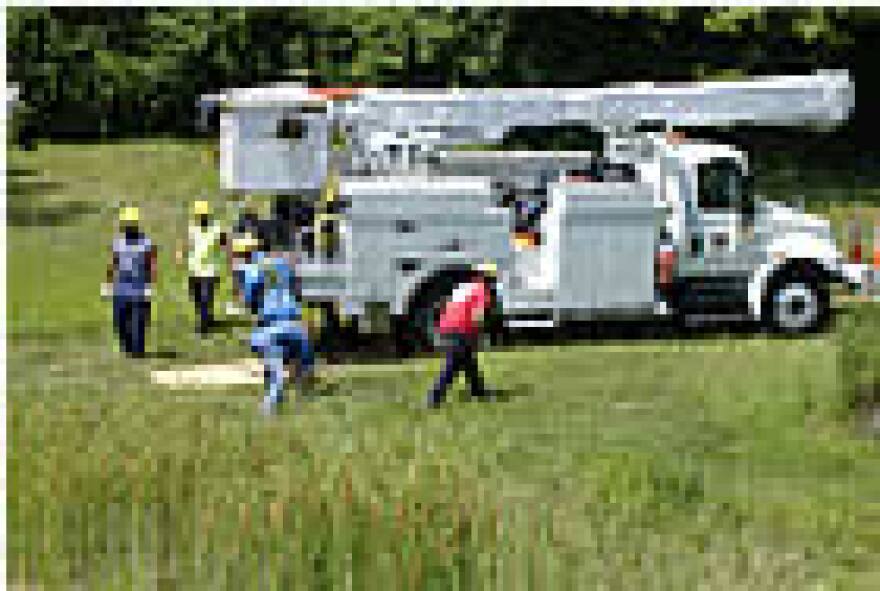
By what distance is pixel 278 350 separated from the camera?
59.5 feet

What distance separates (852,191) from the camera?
3528cm

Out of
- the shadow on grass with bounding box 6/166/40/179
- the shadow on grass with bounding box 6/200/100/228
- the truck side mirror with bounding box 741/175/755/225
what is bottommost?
the shadow on grass with bounding box 6/200/100/228

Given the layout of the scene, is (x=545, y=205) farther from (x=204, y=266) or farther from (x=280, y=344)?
(x=280, y=344)

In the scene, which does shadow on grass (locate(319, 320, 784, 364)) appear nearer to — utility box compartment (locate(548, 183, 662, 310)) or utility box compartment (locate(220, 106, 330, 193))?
utility box compartment (locate(548, 183, 662, 310))

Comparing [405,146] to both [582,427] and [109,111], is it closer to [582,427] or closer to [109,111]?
[582,427]

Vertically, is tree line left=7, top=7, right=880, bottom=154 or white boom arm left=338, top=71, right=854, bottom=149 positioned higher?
tree line left=7, top=7, right=880, bottom=154

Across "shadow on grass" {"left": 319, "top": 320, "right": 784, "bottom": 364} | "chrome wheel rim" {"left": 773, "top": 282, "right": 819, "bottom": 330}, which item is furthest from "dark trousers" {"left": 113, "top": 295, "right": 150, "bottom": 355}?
"chrome wheel rim" {"left": 773, "top": 282, "right": 819, "bottom": 330}

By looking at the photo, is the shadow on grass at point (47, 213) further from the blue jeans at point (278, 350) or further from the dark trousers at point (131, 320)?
the blue jeans at point (278, 350)

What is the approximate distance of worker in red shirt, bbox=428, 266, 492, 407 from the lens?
18000mm

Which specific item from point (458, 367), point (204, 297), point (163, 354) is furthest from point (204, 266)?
point (458, 367)

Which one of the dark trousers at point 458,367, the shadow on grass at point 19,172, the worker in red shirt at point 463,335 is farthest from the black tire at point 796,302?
the shadow on grass at point 19,172

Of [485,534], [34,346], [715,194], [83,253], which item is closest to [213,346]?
[34,346]

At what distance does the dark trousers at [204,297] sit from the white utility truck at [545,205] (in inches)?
51.2

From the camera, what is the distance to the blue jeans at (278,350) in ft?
58.8
